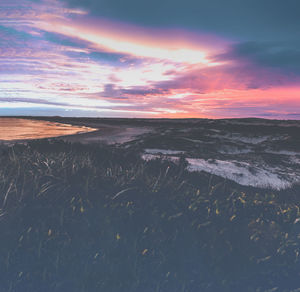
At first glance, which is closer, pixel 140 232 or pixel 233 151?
pixel 140 232

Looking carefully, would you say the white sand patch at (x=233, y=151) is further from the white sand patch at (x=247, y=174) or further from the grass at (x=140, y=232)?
the grass at (x=140, y=232)

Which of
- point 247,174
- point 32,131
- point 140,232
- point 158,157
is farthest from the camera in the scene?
point 32,131

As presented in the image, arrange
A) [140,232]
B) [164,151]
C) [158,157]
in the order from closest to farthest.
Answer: [140,232], [158,157], [164,151]

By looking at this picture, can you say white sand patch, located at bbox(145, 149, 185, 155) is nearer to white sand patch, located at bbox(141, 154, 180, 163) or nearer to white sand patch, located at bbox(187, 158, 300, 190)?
white sand patch, located at bbox(141, 154, 180, 163)

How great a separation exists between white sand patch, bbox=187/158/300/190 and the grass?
0.10 metres

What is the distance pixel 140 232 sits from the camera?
267 cm

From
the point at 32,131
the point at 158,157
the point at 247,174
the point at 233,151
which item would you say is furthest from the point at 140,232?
the point at 32,131

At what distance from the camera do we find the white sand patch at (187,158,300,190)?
10.6ft

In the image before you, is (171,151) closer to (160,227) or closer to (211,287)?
(160,227)

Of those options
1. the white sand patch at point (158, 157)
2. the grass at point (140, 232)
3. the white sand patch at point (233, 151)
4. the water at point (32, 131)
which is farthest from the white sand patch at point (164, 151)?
the water at point (32, 131)

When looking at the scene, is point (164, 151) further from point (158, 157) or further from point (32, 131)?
point (32, 131)

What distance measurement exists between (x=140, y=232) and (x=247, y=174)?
1.42 m

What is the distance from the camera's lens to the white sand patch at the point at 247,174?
128 inches

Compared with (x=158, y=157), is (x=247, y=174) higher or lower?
lower
